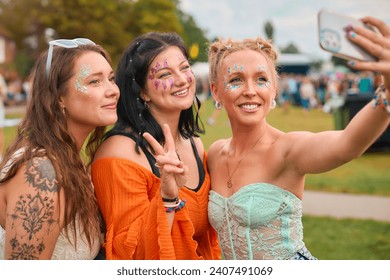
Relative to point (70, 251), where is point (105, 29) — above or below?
below

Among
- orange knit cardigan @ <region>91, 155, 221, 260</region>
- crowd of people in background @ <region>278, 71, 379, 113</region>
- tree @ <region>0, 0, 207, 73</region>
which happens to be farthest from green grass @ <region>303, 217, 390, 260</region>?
tree @ <region>0, 0, 207, 73</region>

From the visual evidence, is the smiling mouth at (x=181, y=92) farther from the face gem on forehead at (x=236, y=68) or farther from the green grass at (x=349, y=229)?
the green grass at (x=349, y=229)

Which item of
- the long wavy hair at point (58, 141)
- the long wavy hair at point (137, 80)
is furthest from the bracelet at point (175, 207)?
the long wavy hair at point (137, 80)

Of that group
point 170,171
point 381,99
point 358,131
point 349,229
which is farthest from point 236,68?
point 349,229

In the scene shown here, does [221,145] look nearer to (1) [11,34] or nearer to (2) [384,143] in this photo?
(2) [384,143]

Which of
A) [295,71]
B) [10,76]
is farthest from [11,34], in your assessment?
[295,71]

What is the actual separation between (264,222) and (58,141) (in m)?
1.17

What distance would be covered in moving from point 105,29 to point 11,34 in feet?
34.2

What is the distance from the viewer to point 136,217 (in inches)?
104

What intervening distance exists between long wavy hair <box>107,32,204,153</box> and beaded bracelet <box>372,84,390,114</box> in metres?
1.46

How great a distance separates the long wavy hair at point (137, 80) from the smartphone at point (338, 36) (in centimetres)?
146

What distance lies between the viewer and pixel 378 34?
5.59 feet

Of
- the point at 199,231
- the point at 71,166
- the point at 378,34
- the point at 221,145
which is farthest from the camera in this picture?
the point at 221,145

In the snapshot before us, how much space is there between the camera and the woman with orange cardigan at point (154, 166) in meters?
2.56
